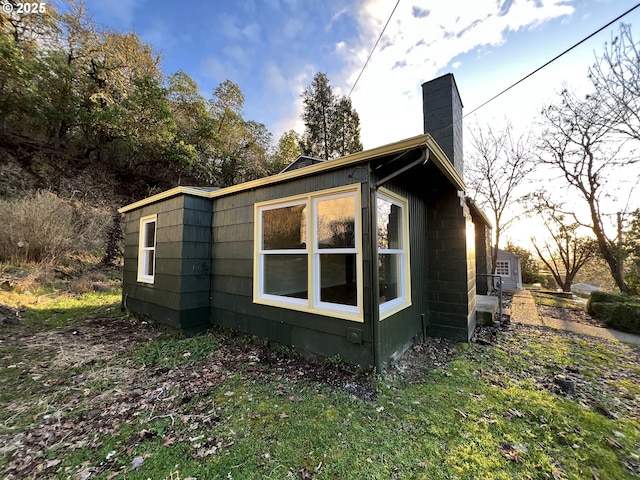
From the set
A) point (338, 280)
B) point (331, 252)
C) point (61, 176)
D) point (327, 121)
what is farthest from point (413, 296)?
point (327, 121)

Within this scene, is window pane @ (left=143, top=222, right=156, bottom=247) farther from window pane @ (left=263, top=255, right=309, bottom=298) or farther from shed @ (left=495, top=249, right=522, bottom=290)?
shed @ (left=495, top=249, right=522, bottom=290)

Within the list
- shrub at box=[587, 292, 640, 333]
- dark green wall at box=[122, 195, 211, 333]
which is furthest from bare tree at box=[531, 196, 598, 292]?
dark green wall at box=[122, 195, 211, 333]

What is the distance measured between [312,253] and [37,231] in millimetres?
9136

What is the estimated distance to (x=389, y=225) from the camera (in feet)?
11.5

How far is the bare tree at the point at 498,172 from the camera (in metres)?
12.3

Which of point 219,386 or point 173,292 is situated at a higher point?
point 173,292

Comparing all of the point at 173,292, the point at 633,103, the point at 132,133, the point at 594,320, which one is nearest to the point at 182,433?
the point at 173,292

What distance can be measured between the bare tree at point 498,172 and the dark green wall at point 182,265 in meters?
13.0

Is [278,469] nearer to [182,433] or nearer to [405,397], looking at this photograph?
[182,433]

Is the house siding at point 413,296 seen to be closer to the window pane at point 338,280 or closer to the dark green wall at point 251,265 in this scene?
the dark green wall at point 251,265

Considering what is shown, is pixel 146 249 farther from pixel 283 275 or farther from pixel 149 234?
pixel 283 275

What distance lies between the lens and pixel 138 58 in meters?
12.4

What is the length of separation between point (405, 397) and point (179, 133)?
51.6 feet

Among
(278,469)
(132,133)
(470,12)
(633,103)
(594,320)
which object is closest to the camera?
(278,469)
